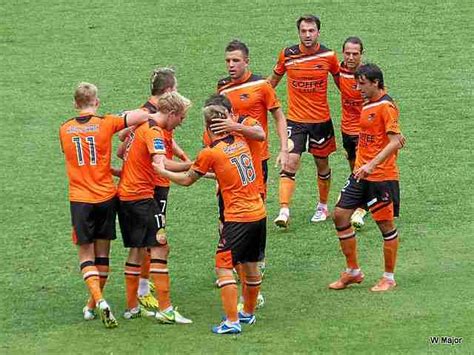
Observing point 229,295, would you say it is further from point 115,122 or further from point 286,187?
point 286,187

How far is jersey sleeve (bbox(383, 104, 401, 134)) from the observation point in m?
10.4

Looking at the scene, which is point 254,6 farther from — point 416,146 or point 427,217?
point 427,217

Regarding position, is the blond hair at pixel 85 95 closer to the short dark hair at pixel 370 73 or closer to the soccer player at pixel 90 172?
the soccer player at pixel 90 172

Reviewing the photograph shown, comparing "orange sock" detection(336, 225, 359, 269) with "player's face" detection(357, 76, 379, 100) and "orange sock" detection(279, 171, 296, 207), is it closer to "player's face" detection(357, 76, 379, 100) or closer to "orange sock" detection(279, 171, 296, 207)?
"player's face" detection(357, 76, 379, 100)

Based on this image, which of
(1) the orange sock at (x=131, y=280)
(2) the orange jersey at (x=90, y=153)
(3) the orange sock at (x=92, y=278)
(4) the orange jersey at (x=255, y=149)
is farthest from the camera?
(1) the orange sock at (x=131, y=280)

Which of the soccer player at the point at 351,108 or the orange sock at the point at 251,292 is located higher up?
the soccer player at the point at 351,108

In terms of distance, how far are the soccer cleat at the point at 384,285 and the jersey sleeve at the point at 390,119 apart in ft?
4.58

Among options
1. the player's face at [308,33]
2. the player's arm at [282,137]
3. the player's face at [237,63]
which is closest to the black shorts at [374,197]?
the player's arm at [282,137]

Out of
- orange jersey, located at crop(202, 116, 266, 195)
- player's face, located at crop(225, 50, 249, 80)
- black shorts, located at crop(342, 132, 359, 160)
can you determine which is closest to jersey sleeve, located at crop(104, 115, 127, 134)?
orange jersey, located at crop(202, 116, 266, 195)

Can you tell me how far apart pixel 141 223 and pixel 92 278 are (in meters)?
0.64

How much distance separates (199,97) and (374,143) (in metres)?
6.09

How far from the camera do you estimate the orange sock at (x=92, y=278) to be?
9695 millimetres

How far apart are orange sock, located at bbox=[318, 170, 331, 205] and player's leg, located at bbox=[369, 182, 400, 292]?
7.27ft

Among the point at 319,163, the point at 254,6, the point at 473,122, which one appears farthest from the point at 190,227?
the point at 254,6
